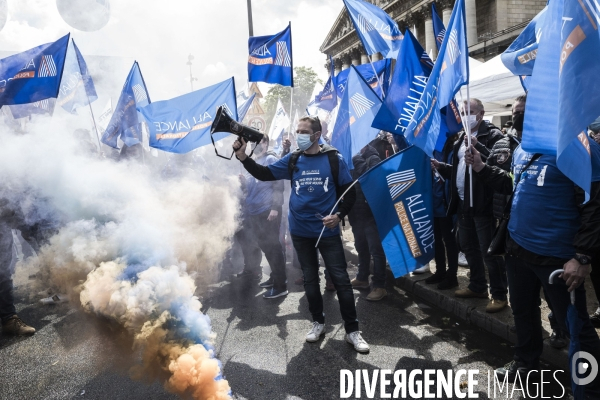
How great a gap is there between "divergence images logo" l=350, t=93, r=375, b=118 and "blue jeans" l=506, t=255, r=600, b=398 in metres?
3.05

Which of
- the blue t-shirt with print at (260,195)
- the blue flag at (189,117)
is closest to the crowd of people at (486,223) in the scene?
the blue t-shirt with print at (260,195)

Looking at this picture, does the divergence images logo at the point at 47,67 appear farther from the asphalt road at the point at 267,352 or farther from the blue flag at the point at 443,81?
the blue flag at the point at 443,81

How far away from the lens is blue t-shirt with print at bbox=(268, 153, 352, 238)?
12.4 ft

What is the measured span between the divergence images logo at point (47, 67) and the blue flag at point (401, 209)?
A: 213 inches

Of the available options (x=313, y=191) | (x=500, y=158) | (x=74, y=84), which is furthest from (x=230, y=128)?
(x=74, y=84)

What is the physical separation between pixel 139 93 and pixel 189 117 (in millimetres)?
1602

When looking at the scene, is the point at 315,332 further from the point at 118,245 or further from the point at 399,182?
the point at 118,245

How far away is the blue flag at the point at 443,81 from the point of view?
3.44m

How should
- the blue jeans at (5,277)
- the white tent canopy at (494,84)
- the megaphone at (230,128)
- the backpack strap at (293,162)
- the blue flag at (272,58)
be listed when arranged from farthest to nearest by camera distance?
the blue flag at (272,58) < the white tent canopy at (494,84) < the blue jeans at (5,277) < the backpack strap at (293,162) < the megaphone at (230,128)

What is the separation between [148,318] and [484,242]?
3.28 m

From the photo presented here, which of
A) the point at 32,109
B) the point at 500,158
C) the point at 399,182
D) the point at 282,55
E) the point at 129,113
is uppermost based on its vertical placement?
the point at 282,55

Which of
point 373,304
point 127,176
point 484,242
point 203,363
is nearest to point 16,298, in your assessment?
point 127,176

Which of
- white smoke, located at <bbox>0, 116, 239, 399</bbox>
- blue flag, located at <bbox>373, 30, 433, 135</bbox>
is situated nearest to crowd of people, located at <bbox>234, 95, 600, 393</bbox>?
blue flag, located at <bbox>373, 30, 433, 135</bbox>

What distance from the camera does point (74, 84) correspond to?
317 inches
